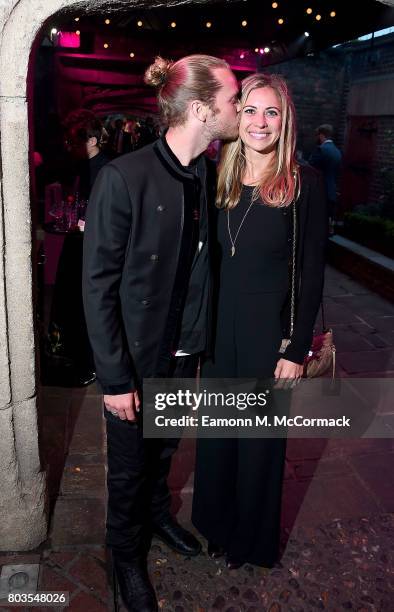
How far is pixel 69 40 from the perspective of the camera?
31.6 ft

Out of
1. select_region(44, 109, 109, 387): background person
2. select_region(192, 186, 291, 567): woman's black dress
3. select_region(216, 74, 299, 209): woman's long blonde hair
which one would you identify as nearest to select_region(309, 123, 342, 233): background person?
select_region(44, 109, 109, 387): background person

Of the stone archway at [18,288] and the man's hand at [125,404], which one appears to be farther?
the man's hand at [125,404]

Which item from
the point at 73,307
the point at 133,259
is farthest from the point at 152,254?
the point at 73,307

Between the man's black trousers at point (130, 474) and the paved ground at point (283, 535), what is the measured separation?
0.25 meters

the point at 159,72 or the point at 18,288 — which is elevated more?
the point at 159,72

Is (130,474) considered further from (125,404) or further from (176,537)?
(176,537)

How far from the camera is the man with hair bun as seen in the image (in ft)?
6.13

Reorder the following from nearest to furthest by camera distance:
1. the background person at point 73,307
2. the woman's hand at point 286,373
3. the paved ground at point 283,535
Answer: the woman's hand at point 286,373 → the paved ground at point 283,535 → the background person at point 73,307

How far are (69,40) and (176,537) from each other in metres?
9.55

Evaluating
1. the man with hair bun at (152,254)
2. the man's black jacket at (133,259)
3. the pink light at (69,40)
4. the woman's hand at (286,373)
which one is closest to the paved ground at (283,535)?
the man with hair bun at (152,254)

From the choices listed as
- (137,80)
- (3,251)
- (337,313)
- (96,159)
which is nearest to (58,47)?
(137,80)

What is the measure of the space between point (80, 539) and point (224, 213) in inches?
71.0

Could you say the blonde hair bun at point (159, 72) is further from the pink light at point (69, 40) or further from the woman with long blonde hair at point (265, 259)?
the pink light at point (69, 40)

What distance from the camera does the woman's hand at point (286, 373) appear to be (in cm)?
→ 220
